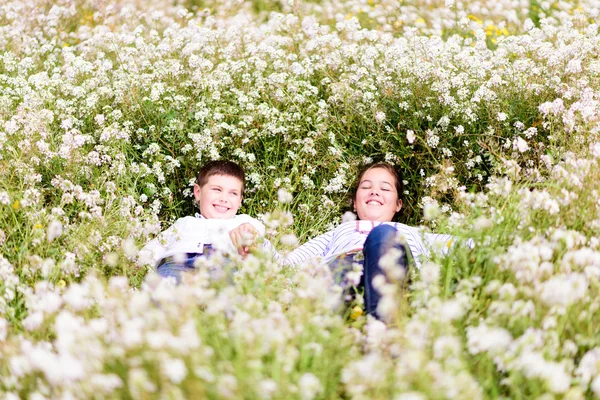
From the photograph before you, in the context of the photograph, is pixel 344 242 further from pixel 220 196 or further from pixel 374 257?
pixel 220 196

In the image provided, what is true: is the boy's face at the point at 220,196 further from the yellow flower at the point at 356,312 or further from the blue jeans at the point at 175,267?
the yellow flower at the point at 356,312

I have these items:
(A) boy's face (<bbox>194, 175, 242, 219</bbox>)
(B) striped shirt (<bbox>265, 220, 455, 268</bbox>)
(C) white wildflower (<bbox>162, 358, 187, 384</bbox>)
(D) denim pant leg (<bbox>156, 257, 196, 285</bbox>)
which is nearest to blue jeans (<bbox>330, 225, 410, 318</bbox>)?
(B) striped shirt (<bbox>265, 220, 455, 268</bbox>)

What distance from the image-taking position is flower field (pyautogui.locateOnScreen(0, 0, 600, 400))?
2.48 meters

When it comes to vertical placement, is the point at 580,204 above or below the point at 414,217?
below

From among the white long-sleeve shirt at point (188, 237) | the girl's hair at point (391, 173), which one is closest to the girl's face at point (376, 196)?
the girl's hair at point (391, 173)

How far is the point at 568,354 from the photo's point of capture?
279 centimetres

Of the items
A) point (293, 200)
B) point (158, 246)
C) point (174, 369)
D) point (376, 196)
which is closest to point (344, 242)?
point (376, 196)

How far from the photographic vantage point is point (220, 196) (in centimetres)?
509

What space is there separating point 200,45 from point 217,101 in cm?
100

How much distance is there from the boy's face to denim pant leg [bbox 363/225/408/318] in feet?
4.47

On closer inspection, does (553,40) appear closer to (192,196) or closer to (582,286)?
(192,196)

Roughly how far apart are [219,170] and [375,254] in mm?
1785

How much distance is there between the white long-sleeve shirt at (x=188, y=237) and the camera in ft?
15.4

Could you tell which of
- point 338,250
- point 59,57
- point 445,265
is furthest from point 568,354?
point 59,57
